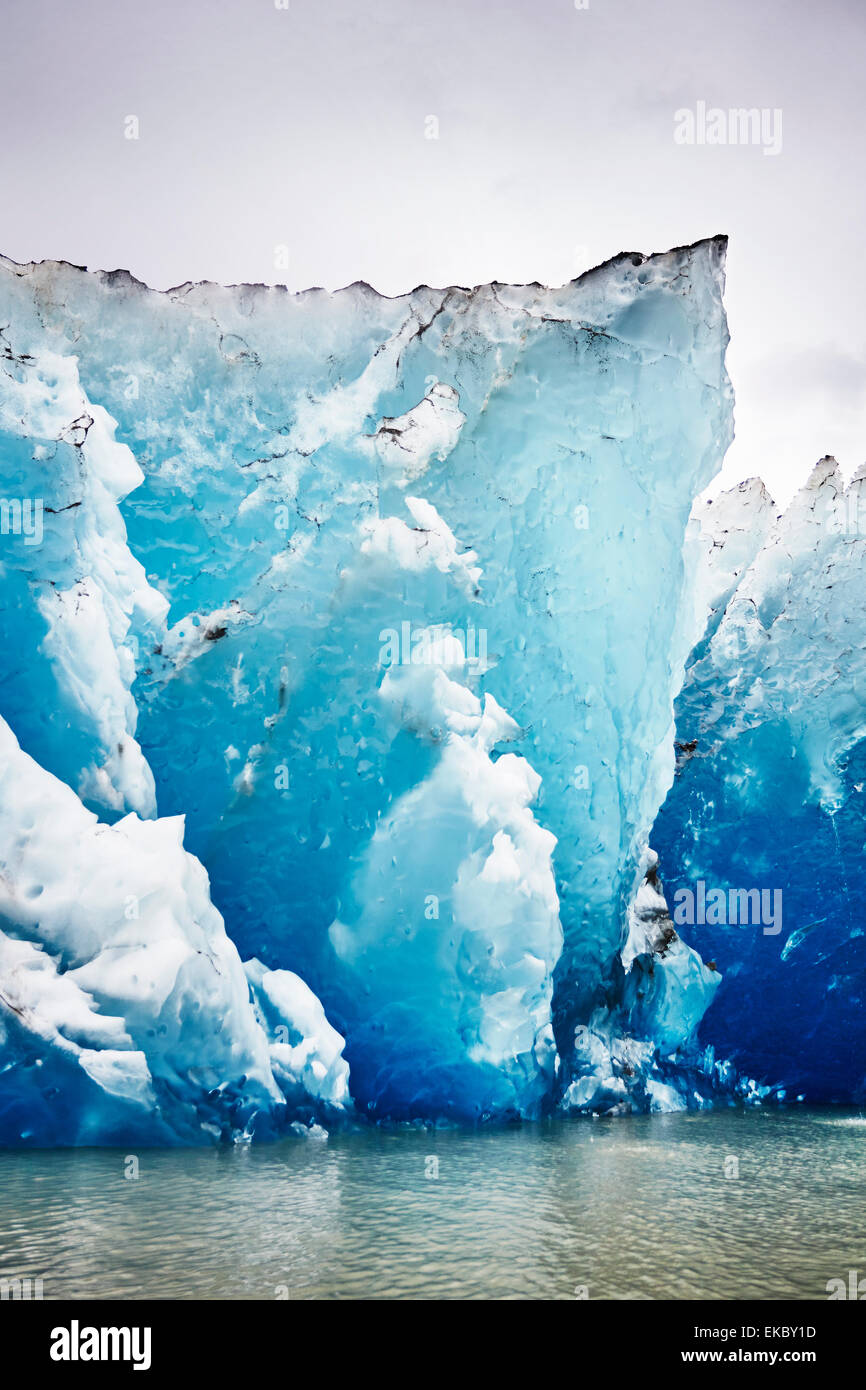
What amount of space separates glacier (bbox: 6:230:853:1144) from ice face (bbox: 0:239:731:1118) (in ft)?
0.13

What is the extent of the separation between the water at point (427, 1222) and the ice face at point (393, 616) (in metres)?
2.51

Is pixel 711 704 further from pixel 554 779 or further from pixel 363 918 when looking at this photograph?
pixel 363 918

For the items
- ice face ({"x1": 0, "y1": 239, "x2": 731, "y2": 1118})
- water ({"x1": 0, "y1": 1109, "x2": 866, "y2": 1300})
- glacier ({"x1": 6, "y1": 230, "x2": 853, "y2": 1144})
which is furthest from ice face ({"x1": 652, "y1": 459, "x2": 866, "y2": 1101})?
water ({"x1": 0, "y1": 1109, "x2": 866, "y2": 1300})

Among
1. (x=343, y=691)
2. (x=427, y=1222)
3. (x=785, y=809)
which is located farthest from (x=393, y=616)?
(x=785, y=809)

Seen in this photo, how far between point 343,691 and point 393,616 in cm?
99

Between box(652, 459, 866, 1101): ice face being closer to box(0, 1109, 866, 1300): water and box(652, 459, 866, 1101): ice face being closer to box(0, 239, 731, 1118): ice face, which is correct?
box(0, 239, 731, 1118): ice face

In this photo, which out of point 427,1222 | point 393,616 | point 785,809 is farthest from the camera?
point 785,809

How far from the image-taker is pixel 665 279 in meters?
12.8

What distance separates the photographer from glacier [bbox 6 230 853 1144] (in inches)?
353

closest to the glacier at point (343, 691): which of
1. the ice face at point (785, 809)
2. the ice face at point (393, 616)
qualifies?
the ice face at point (393, 616)

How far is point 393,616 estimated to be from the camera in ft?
39.2

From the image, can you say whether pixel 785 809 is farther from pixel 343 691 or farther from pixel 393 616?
pixel 343 691

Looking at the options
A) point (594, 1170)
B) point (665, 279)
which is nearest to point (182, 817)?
point (594, 1170)

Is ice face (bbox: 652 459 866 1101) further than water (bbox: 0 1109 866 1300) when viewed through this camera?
Yes
